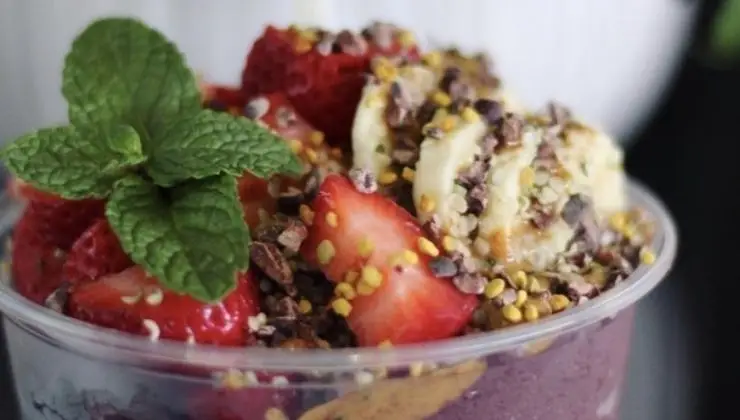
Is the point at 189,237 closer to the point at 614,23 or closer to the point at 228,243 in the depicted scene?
the point at 228,243

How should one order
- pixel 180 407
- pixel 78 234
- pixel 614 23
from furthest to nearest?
pixel 614 23, pixel 78 234, pixel 180 407

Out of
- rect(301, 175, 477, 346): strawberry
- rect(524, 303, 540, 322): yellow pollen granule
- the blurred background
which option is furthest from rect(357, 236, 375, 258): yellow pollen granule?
the blurred background

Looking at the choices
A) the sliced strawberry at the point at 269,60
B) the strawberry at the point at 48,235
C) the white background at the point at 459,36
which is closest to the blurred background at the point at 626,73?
the white background at the point at 459,36

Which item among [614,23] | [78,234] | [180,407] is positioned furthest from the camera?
[614,23]

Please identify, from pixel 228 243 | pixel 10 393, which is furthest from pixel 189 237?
pixel 10 393

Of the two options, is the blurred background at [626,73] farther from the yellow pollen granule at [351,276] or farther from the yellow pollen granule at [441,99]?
the yellow pollen granule at [351,276]

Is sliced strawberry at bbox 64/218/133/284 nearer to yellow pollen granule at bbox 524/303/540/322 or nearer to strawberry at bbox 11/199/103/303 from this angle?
strawberry at bbox 11/199/103/303

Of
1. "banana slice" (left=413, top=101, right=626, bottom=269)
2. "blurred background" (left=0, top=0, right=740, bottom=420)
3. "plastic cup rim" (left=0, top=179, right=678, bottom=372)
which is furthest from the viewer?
"blurred background" (left=0, top=0, right=740, bottom=420)
